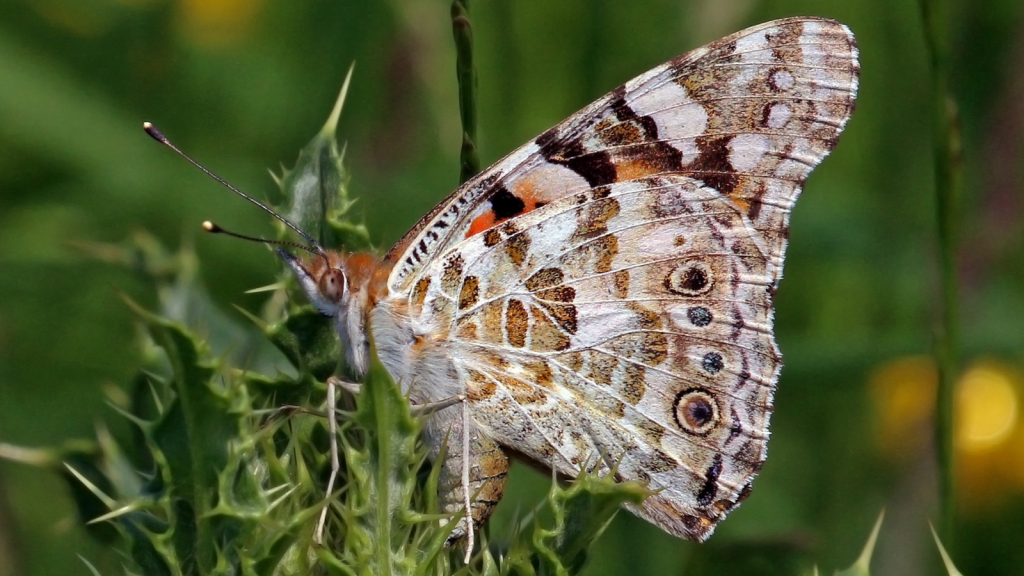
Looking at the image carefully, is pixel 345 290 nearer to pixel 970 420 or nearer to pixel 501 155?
pixel 501 155

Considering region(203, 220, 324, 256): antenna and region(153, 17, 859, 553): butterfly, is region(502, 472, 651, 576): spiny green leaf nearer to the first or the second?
region(153, 17, 859, 553): butterfly

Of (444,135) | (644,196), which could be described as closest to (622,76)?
(444,135)

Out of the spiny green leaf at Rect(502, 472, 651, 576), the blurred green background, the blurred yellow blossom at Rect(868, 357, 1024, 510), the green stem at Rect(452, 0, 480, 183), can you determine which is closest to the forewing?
the green stem at Rect(452, 0, 480, 183)

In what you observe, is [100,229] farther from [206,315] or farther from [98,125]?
[206,315]

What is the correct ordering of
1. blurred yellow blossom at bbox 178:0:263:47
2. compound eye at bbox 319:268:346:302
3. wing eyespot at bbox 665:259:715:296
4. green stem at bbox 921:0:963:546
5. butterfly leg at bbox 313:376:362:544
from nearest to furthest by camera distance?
butterfly leg at bbox 313:376:362:544
compound eye at bbox 319:268:346:302
green stem at bbox 921:0:963:546
wing eyespot at bbox 665:259:715:296
blurred yellow blossom at bbox 178:0:263:47

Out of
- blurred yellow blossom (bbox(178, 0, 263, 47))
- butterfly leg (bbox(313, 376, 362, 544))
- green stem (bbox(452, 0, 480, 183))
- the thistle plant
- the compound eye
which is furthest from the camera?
blurred yellow blossom (bbox(178, 0, 263, 47))

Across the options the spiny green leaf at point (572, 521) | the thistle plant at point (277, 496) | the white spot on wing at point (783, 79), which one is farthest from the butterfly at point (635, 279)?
the spiny green leaf at point (572, 521)

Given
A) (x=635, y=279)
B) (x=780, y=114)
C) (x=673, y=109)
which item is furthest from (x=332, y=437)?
(x=780, y=114)

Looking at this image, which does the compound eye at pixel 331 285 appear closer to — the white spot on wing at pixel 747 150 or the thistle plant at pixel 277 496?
the thistle plant at pixel 277 496
